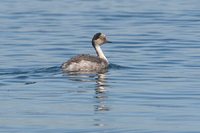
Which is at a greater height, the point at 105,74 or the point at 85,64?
the point at 85,64

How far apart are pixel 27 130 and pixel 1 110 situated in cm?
213

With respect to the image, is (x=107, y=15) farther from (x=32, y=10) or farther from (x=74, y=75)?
(x=74, y=75)

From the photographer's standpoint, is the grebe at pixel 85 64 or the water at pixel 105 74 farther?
the grebe at pixel 85 64

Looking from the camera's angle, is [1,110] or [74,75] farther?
[74,75]

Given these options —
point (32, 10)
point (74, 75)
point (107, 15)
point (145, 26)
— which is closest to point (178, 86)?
point (74, 75)

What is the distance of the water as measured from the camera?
16422mm

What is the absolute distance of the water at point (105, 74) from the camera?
53.9ft

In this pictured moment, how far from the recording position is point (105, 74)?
78.9 feet

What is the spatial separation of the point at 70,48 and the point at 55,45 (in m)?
0.65

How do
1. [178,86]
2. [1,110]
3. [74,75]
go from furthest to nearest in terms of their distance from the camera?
[74,75] → [178,86] → [1,110]

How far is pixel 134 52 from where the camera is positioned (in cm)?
2888

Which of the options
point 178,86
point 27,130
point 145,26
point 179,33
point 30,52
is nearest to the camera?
point 27,130

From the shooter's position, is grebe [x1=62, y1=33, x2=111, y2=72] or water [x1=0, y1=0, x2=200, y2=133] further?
grebe [x1=62, y1=33, x2=111, y2=72]

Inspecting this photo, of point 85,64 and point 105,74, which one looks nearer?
point 105,74
